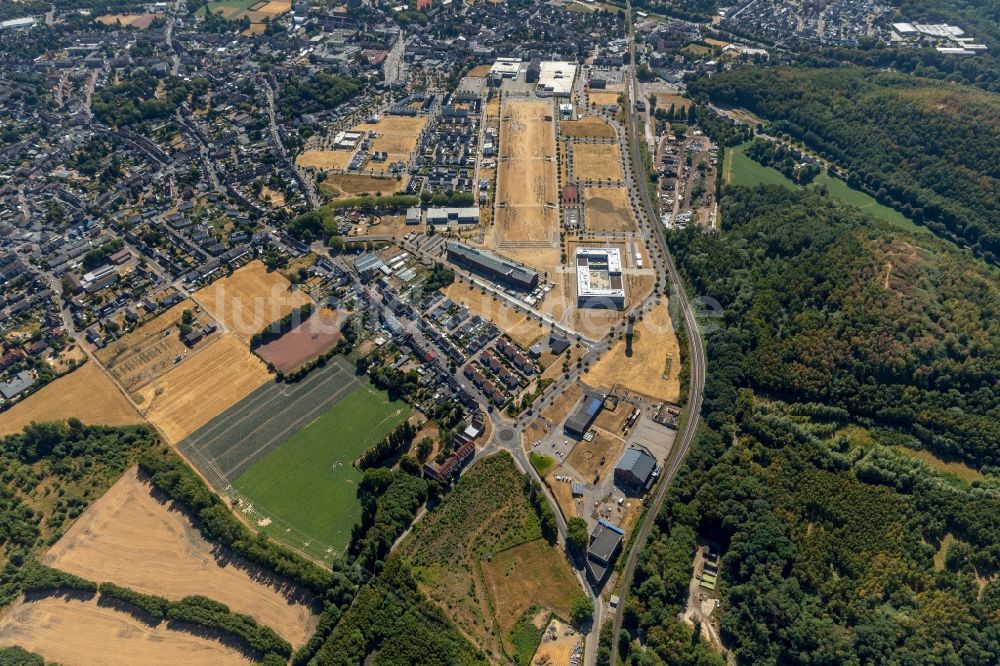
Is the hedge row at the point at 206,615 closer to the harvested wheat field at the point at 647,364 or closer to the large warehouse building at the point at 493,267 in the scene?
the harvested wheat field at the point at 647,364

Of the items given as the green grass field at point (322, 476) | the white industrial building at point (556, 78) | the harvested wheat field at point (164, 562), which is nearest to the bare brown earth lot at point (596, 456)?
the green grass field at point (322, 476)

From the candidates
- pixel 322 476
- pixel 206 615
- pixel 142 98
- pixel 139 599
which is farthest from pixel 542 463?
pixel 142 98

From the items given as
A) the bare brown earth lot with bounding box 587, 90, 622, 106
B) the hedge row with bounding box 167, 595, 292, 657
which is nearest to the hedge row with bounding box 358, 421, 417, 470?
the hedge row with bounding box 167, 595, 292, 657

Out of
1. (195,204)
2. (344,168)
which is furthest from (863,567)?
(195,204)

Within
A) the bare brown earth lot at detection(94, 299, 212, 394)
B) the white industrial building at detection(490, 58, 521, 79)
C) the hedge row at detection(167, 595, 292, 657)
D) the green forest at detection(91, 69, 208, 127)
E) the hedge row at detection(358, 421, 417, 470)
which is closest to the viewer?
the hedge row at detection(167, 595, 292, 657)

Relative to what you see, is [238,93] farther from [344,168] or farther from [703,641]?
[703,641]

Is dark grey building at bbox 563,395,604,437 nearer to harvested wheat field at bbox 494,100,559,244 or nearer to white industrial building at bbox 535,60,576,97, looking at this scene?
harvested wheat field at bbox 494,100,559,244
